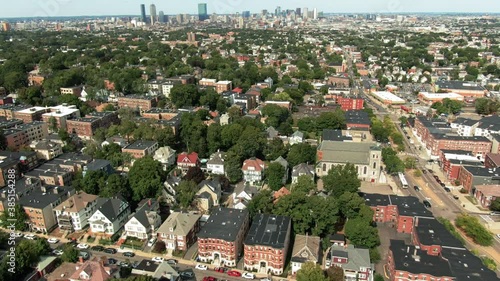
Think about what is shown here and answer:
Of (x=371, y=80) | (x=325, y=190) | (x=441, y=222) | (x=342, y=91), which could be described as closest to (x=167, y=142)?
(x=325, y=190)

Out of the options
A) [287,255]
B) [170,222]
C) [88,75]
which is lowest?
[287,255]

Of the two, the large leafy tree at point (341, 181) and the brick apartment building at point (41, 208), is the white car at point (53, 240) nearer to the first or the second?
the brick apartment building at point (41, 208)

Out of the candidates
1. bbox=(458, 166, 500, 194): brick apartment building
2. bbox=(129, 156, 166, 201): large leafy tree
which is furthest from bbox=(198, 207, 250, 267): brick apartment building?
bbox=(458, 166, 500, 194): brick apartment building

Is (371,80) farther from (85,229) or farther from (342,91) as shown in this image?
(85,229)

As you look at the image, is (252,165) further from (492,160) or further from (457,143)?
(492,160)

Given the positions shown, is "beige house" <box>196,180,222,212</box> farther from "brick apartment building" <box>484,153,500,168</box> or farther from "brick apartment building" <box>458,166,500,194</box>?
"brick apartment building" <box>484,153,500,168</box>
